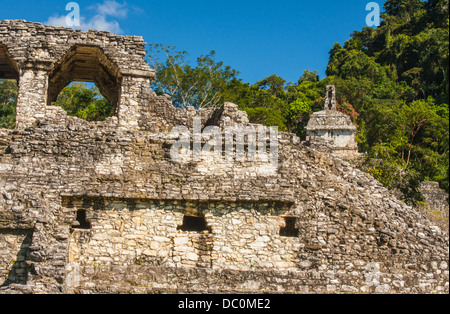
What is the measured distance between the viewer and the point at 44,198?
12430 mm

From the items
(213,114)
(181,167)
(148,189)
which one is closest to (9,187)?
(148,189)

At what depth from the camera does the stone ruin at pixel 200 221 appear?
39.5 feet

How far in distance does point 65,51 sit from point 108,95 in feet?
10.1

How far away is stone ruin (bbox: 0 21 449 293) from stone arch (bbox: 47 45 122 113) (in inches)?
123

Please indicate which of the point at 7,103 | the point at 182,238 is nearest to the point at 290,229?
the point at 182,238

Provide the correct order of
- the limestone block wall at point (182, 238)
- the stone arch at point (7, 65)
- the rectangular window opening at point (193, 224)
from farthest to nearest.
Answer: the stone arch at point (7, 65) → the rectangular window opening at point (193, 224) → the limestone block wall at point (182, 238)

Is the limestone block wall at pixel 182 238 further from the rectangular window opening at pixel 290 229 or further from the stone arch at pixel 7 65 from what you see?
the stone arch at pixel 7 65

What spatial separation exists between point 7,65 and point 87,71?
2422 millimetres

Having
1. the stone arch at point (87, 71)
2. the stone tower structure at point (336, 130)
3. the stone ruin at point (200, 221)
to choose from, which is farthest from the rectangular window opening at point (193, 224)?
the stone tower structure at point (336, 130)

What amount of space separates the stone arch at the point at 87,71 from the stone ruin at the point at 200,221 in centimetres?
312

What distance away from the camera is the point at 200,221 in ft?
44.0

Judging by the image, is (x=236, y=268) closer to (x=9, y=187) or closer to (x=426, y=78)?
(x=9, y=187)

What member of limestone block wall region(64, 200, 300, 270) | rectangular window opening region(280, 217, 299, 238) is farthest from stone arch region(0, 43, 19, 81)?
rectangular window opening region(280, 217, 299, 238)

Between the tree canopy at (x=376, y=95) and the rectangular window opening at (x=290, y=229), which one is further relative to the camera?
the tree canopy at (x=376, y=95)
